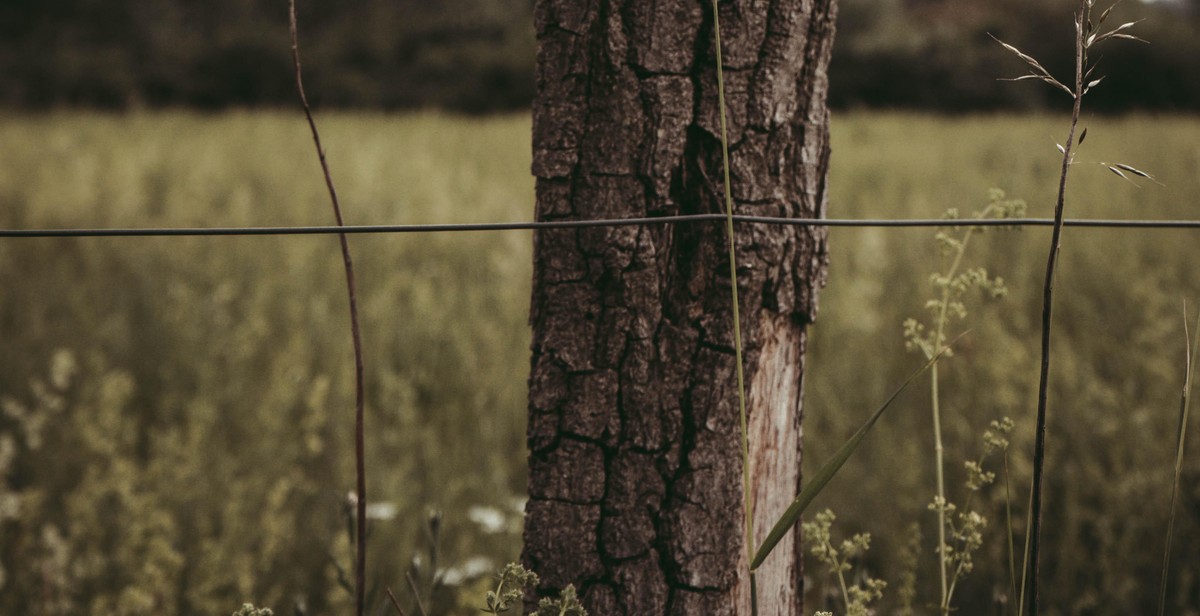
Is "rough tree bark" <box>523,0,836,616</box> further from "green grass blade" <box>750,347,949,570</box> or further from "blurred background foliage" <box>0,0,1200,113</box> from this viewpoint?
"blurred background foliage" <box>0,0,1200,113</box>

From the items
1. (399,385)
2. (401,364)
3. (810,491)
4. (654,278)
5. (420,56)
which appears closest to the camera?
(810,491)

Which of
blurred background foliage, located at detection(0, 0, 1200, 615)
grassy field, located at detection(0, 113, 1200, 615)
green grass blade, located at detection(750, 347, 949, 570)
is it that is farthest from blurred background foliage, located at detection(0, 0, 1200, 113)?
green grass blade, located at detection(750, 347, 949, 570)

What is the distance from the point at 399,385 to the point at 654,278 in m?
1.63

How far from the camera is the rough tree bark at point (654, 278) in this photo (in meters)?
0.89

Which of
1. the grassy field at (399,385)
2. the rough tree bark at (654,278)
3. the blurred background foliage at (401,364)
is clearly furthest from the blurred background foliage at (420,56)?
the rough tree bark at (654,278)

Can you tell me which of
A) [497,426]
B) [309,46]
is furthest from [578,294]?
[309,46]

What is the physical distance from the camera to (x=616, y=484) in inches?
35.9

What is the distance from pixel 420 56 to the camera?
577 inches

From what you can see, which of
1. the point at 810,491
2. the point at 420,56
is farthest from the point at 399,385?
the point at 420,56

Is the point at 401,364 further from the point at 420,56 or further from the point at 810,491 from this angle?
the point at 420,56

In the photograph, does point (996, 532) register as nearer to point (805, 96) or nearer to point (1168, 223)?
point (1168, 223)

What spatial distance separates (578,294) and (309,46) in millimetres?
16036

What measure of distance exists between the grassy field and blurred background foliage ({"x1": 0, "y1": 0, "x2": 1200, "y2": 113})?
7.62m

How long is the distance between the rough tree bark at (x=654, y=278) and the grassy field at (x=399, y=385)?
375mm
